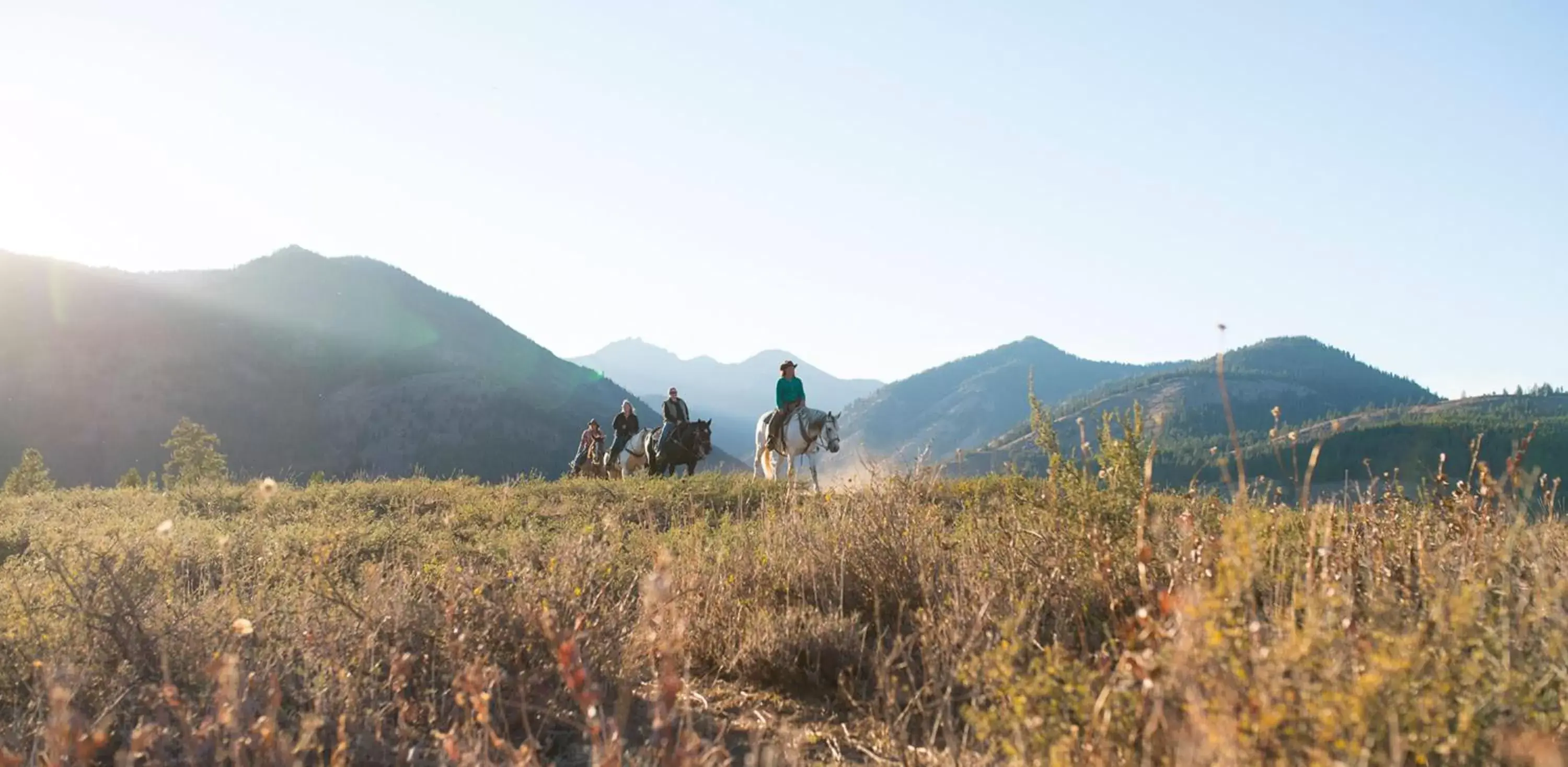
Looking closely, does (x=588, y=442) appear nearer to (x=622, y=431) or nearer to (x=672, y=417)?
(x=622, y=431)

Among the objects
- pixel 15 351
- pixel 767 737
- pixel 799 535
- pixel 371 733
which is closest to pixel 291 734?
pixel 371 733

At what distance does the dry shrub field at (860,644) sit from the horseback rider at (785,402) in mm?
11226

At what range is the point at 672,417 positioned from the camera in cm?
2089

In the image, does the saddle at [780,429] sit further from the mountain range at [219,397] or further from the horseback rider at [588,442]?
the mountain range at [219,397]

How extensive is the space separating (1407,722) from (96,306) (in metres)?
176

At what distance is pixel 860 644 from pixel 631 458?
1808 centimetres

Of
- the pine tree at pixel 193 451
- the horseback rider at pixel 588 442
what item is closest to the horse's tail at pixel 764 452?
the horseback rider at pixel 588 442

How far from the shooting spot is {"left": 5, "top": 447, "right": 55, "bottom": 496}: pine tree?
32.0 meters

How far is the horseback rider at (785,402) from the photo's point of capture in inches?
717

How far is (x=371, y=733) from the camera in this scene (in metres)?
3.63

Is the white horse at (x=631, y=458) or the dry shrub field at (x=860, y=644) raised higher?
the dry shrub field at (x=860, y=644)

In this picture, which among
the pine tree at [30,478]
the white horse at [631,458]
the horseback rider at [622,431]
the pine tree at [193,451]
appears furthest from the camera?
the pine tree at [193,451]

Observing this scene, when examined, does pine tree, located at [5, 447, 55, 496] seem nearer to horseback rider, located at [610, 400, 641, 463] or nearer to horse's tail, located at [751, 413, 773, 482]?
horseback rider, located at [610, 400, 641, 463]

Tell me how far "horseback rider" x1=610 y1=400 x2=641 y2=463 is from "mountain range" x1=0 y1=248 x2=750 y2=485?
3645 inches
